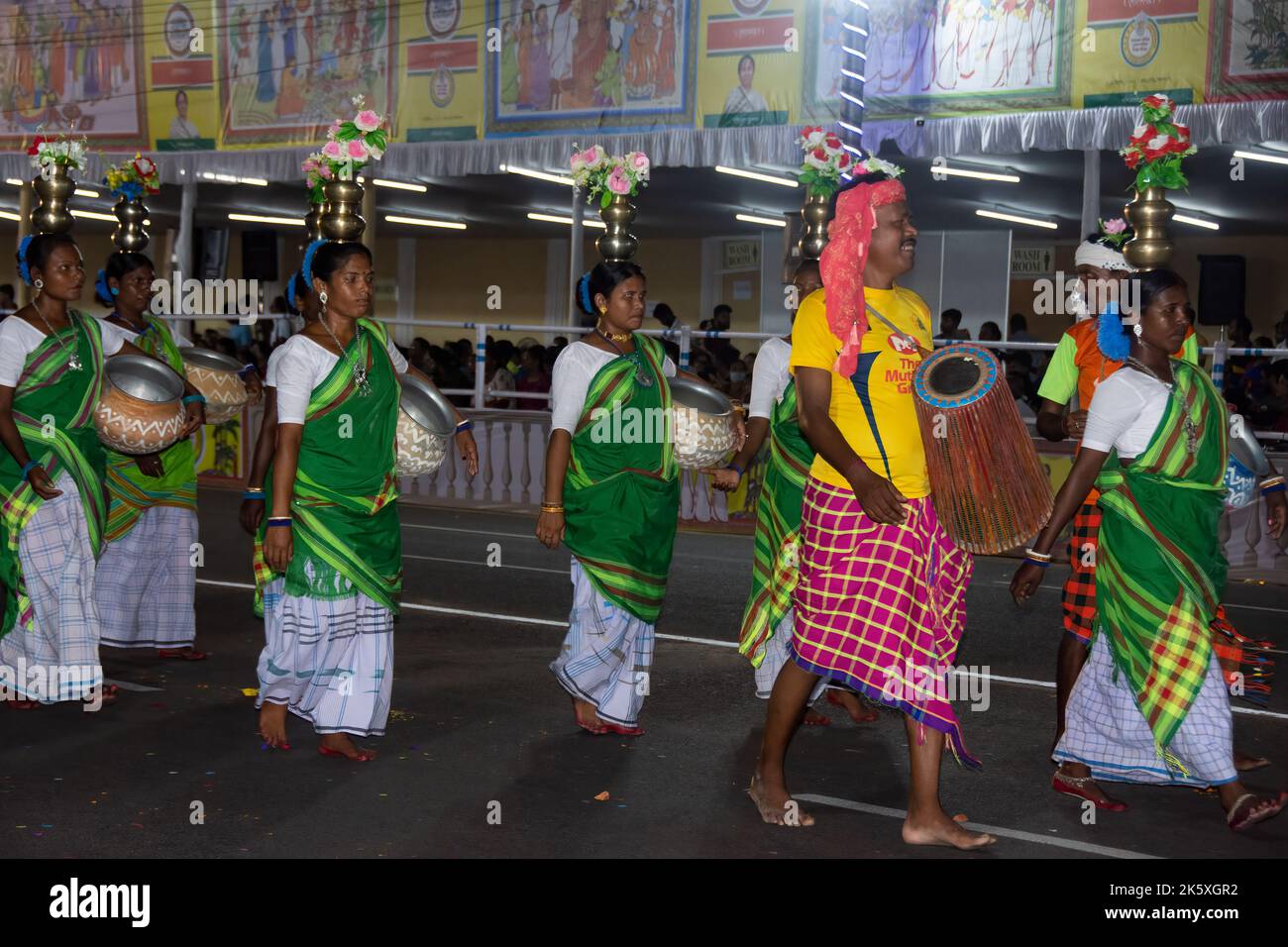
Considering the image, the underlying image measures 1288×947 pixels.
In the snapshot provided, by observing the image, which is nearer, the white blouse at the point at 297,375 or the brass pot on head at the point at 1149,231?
the white blouse at the point at 297,375

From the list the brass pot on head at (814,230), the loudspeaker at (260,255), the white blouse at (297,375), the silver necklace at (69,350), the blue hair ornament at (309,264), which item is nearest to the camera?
the white blouse at (297,375)

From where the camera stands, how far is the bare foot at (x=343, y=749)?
589 cm

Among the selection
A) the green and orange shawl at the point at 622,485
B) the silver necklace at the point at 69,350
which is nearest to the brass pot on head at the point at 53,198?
the silver necklace at the point at 69,350

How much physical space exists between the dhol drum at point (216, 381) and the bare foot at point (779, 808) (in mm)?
3885

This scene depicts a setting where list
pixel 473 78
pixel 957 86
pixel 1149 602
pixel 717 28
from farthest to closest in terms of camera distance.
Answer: pixel 473 78
pixel 717 28
pixel 957 86
pixel 1149 602

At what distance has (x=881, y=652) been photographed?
15.6 feet

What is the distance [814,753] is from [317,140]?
527 inches

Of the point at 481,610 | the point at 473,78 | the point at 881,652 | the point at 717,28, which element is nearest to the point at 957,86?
the point at 717,28

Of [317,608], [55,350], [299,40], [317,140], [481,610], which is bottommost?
[481,610]

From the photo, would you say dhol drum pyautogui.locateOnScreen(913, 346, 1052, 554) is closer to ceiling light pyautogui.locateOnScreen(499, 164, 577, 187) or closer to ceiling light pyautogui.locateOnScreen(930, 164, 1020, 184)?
ceiling light pyautogui.locateOnScreen(930, 164, 1020, 184)

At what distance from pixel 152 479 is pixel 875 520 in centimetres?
446

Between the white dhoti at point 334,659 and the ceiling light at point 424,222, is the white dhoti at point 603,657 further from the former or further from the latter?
the ceiling light at point 424,222
